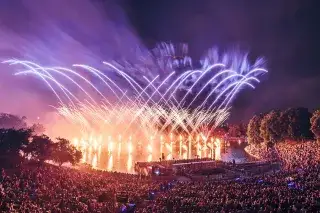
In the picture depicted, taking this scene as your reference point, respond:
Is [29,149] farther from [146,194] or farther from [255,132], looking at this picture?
[255,132]

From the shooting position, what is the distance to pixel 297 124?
218ft

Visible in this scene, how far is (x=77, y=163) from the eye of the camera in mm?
51750

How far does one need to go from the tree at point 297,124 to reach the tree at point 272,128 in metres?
0.99

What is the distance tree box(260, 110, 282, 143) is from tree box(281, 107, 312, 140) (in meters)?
0.99

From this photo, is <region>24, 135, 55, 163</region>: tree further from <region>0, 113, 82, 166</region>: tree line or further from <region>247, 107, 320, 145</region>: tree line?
<region>247, 107, 320, 145</region>: tree line

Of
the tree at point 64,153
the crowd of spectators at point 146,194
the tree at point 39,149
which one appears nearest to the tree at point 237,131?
the tree at point 64,153

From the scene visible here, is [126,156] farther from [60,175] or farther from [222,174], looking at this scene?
[60,175]

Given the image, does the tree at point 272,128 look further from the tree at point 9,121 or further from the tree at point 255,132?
the tree at point 9,121

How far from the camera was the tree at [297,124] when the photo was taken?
66.1 metres

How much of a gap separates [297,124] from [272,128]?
4635mm

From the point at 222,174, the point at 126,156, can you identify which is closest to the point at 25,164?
the point at 222,174

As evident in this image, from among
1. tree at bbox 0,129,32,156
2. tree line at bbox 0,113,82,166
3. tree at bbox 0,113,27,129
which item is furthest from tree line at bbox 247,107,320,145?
tree at bbox 0,113,27,129

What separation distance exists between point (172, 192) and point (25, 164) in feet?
66.2

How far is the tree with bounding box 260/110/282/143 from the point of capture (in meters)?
68.9
